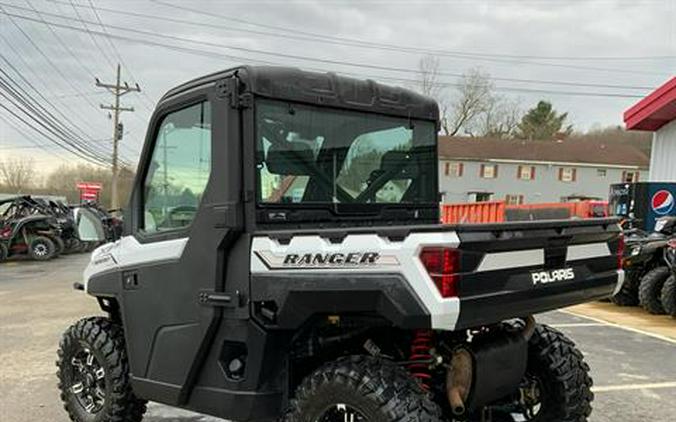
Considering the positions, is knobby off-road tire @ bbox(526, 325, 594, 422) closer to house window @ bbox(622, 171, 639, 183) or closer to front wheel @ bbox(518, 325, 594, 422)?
front wheel @ bbox(518, 325, 594, 422)

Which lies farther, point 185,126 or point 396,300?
point 185,126

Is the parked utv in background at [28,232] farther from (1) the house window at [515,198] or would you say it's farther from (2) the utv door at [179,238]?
(1) the house window at [515,198]

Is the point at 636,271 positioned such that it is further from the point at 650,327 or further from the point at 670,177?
the point at 670,177

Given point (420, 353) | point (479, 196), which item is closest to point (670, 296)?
point (420, 353)

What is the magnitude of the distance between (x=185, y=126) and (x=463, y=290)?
1952 millimetres

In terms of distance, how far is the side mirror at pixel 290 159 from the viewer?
3.44 metres

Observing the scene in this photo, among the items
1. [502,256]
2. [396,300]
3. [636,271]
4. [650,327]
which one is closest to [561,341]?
[502,256]

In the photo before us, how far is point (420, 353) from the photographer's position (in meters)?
3.31

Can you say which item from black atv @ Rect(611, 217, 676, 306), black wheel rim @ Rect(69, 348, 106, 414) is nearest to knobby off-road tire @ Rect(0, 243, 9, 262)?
black wheel rim @ Rect(69, 348, 106, 414)

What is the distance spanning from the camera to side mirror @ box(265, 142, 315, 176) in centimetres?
344

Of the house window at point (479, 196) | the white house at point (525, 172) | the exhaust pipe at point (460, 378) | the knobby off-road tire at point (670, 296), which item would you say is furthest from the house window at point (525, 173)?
the exhaust pipe at point (460, 378)

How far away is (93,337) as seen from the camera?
4363 millimetres

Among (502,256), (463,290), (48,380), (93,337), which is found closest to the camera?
(463,290)

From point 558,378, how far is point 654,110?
14.1 meters
